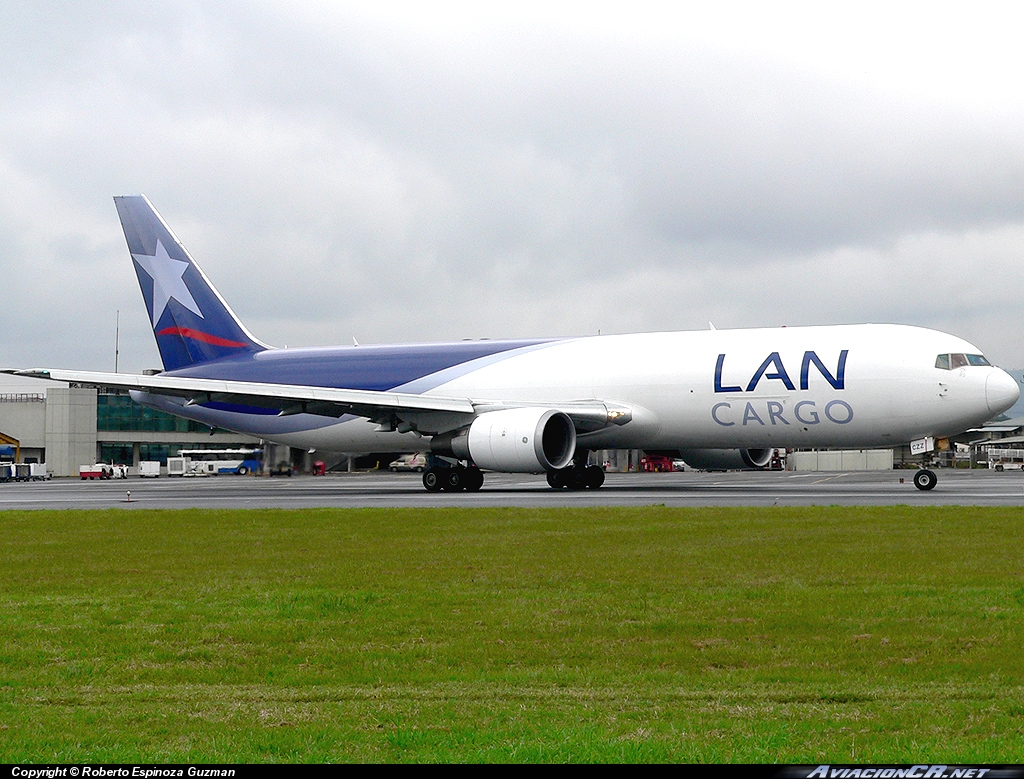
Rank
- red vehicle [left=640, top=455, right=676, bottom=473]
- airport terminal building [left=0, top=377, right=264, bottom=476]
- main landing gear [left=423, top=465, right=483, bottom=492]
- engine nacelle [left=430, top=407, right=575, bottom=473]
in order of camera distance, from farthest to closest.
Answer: airport terminal building [left=0, top=377, right=264, bottom=476], red vehicle [left=640, top=455, right=676, bottom=473], main landing gear [left=423, top=465, right=483, bottom=492], engine nacelle [left=430, top=407, right=575, bottom=473]

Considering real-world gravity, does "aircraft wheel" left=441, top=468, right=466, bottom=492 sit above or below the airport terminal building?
below

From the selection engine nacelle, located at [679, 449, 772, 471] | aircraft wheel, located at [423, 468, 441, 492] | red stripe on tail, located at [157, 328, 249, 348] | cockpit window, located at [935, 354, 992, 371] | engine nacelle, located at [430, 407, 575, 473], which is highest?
red stripe on tail, located at [157, 328, 249, 348]

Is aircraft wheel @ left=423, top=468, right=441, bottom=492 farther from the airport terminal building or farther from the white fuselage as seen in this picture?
the airport terminal building

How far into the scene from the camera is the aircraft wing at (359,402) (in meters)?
34.4

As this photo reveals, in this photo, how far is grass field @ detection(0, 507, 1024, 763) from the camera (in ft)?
19.9

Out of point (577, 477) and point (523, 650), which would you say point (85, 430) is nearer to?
point (577, 477)

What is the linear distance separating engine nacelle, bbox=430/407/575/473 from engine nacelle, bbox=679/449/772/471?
5.46 m

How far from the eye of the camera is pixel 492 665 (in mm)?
8312

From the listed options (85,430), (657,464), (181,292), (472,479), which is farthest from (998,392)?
(85,430)

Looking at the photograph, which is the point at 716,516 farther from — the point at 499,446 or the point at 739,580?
the point at 499,446

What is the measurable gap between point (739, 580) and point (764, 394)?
67.7ft

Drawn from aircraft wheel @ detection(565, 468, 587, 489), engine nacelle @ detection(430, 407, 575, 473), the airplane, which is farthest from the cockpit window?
aircraft wheel @ detection(565, 468, 587, 489)

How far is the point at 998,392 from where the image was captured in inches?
1220

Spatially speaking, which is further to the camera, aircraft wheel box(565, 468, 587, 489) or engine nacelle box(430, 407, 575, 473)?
aircraft wheel box(565, 468, 587, 489)
